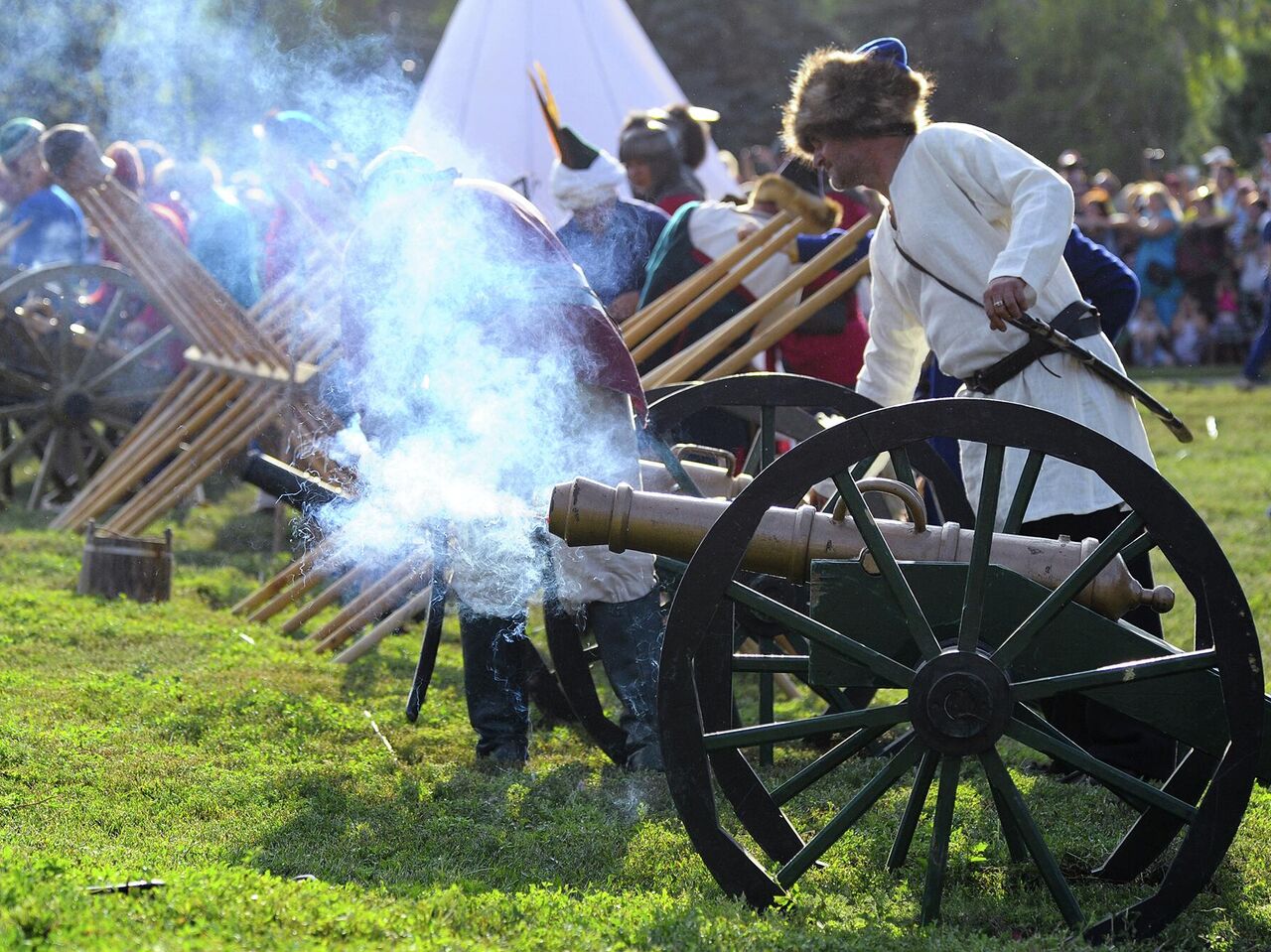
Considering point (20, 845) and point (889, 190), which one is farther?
point (889, 190)

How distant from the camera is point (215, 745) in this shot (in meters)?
4.55

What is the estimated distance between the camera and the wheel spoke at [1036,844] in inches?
123

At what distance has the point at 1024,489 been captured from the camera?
3289mm

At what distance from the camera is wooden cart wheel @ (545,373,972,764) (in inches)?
174

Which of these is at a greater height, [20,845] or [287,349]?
[287,349]

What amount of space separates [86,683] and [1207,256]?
1260cm

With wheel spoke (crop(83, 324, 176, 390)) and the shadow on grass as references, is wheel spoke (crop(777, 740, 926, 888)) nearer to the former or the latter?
the shadow on grass

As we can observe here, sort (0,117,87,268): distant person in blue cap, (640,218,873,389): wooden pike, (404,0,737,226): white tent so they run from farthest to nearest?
(404,0,737,226): white tent → (0,117,87,268): distant person in blue cap → (640,218,873,389): wooden pike

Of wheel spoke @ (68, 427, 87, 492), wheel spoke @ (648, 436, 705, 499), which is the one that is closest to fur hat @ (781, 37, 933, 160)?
wheel spoke @ (648, 436, 705, 499)

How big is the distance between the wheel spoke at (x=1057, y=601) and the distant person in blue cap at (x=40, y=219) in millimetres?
8180

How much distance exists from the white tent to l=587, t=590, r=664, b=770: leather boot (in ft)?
20.7

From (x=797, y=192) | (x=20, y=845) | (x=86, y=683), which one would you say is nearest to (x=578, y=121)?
(x=797, y=192)

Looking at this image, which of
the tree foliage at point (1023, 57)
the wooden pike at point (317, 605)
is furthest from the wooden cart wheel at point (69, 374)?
the tree foliage at point (1023, 57)

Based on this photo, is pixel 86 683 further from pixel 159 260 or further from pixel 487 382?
pixel 159 260
